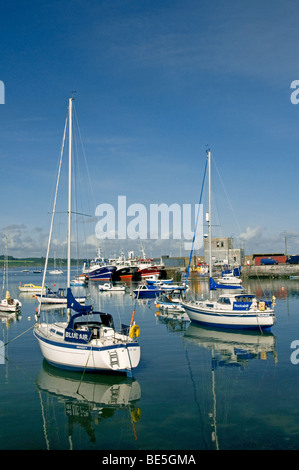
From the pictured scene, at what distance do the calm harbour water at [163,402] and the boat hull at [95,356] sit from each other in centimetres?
69

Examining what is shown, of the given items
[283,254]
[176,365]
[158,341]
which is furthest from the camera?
[283,254]

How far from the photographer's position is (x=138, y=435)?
13734mm

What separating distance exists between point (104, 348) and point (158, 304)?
29.6 metres

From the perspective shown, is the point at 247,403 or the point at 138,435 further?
the point at 247,403

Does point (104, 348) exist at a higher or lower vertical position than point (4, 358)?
higher

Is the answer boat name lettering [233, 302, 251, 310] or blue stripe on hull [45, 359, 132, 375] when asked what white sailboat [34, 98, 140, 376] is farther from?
boat name lettering [233, 302, 251, 310]

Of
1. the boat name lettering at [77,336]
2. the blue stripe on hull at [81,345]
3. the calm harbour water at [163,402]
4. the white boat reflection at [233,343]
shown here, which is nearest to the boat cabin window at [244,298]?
the white boat reflection at [233,343]

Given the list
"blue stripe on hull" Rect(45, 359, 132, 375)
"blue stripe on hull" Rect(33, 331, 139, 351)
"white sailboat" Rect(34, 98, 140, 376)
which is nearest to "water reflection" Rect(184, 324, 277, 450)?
"blue stripe on hull" Rect(45, 359, 132, 375)

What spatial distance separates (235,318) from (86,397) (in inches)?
723

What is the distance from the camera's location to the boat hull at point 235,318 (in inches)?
1256

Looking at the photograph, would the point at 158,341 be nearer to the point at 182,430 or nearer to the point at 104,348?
the point at 104,348

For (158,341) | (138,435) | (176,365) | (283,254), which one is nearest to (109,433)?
(138,435)

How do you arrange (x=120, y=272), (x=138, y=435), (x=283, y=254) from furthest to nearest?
(x=283, y=254) → (x=120, y=272) → (x=138, y=435)

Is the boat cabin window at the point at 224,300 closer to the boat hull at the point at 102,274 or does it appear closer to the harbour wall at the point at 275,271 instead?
the harbour wall at the point at 275,271
